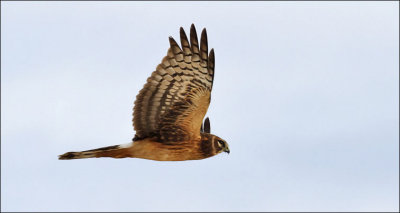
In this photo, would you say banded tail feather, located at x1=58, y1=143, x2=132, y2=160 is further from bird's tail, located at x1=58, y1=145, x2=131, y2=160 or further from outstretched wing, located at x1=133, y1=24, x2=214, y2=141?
outstretched wing, located at x1=133, y1=24, x2=214, y2=141

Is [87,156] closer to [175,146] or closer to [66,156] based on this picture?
[66,156]

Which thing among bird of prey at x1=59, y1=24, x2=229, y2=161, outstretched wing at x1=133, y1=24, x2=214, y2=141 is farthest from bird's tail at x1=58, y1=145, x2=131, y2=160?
outstretched wing at x1=133, y1=24, x2=214, y2=141

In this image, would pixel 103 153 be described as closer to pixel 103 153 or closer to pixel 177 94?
pixel 103 153

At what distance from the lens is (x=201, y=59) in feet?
28.0

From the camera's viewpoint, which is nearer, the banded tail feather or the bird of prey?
the banded tail feather

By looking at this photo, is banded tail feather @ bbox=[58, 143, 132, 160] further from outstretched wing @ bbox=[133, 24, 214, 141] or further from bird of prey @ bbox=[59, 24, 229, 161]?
outstretched wing @ bbox=[133, 24, 214, 141]

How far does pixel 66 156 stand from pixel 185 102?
2.14 m

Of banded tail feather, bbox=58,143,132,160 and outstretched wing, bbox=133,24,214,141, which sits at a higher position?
outstretched wing, bbox=133,24,214,141

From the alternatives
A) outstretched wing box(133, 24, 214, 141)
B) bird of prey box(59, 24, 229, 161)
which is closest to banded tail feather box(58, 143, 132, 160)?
bird of prey box(59, 24, 229, 161)

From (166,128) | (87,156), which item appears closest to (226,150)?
(166,128)

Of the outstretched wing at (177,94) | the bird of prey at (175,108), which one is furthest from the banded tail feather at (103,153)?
the outstretched wing at (177,94)

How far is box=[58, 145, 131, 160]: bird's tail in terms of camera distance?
8266 mm

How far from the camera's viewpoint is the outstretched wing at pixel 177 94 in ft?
27.9

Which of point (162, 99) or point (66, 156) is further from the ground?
point (162, 99)
